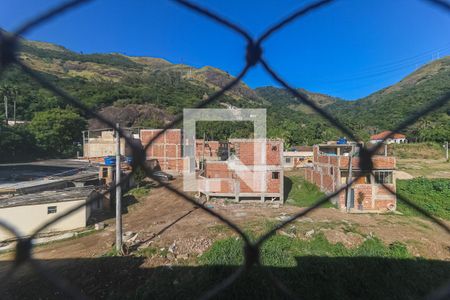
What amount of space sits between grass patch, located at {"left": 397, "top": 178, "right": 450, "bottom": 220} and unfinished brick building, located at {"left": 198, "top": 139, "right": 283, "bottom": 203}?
3.52 m

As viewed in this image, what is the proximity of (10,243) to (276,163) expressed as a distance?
7.04m

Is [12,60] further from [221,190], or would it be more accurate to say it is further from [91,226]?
[221,190]

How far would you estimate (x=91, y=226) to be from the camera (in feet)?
20.7

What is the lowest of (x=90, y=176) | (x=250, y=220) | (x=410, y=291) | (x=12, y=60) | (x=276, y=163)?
(x=410, y=291)

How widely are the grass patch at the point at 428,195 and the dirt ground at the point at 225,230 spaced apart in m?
0.89

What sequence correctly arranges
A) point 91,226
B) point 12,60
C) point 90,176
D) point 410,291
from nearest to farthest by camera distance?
point 12,60 → point 410,291 → point 91,226 → point 90,176

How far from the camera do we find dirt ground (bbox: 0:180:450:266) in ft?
16.7

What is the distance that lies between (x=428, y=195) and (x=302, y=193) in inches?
163

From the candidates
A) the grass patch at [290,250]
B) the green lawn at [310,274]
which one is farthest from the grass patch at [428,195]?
the green lawn at [310,274]

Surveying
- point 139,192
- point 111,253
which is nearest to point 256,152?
point 139,192

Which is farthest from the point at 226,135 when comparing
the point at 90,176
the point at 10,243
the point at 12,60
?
the point at 12,60

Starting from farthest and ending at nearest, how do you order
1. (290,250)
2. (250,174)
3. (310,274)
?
(250,174) → (290,250) → (310,274)

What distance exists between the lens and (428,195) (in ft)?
29.0

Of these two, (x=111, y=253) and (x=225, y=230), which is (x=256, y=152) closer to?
(x=225, y=230)
